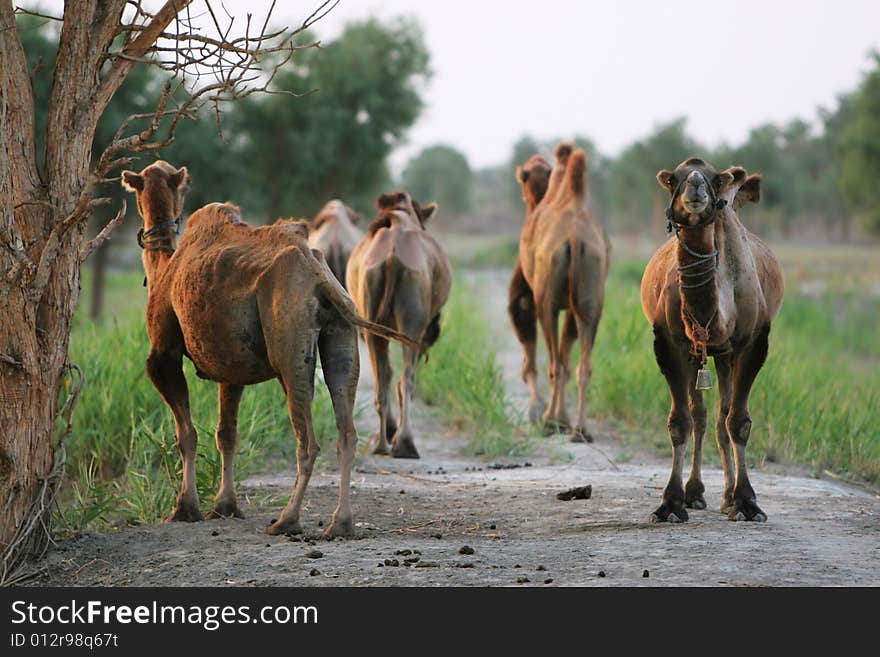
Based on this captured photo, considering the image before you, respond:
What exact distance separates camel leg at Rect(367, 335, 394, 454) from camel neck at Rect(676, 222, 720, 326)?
391cm

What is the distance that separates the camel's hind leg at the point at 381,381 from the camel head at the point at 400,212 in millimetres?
1022

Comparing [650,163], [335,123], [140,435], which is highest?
[650,163]

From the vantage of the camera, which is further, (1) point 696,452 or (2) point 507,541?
(1) point 696,452

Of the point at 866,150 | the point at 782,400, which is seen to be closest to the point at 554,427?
the point at 782,400

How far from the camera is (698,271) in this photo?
629 centimetres

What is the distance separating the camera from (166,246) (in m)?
7.19

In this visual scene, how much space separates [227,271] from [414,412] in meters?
6.00

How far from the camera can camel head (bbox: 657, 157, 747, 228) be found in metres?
6.04

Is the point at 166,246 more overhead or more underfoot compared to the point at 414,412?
more overhead

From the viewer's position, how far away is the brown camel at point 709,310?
6.24 meters

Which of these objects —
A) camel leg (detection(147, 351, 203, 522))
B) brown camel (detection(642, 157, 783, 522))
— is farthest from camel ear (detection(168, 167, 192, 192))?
brown camel (detection(642, 157, 783, 522))

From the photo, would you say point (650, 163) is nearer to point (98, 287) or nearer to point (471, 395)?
point (98, 287)
